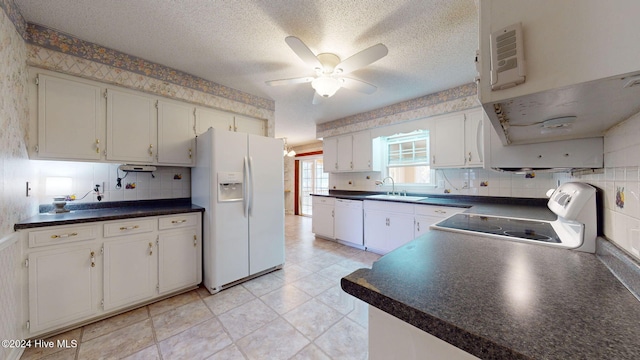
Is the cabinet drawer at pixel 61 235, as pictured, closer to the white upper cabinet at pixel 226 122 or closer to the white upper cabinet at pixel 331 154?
the white upper cabinet at pixel 226 122

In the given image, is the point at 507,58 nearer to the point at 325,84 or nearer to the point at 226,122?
the point at 325,84

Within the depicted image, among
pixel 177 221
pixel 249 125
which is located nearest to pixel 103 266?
pixel 177 221

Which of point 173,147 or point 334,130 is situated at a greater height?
point 334,130

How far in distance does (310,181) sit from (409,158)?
380cm

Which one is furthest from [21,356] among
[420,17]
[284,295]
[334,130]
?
[334,130]

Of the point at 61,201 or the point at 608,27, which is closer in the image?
the point at 608,27

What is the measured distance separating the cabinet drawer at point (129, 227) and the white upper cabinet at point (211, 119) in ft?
3.86

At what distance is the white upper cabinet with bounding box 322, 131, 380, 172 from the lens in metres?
3.99

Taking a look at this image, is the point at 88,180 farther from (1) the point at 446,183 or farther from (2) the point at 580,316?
(1) the point at 446,183

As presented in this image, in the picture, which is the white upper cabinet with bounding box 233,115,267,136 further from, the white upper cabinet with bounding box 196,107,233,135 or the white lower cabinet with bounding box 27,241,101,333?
the white lower cabinet with bounding box 27,241,101,333

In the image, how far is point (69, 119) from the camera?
1985 mm

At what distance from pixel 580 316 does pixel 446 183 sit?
10.4ft

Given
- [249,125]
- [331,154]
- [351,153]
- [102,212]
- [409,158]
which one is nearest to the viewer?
[102,212]

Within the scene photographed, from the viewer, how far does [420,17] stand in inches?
68.7
